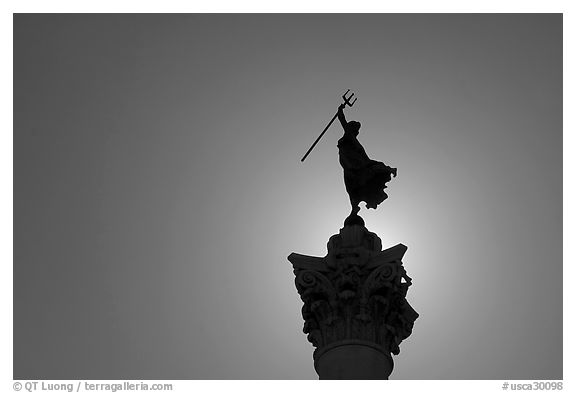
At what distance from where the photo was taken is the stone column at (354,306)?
2370 cm

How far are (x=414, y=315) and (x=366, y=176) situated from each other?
3715mm

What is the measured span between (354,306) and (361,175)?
3.97 meters

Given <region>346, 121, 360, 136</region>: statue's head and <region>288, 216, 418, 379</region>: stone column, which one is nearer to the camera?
<region>288, 216, 418, 379</region>: stone column

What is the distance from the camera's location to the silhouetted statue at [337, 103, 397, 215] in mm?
26719

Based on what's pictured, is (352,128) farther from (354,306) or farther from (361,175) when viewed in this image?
(354,306)

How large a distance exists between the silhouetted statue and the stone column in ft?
5.84

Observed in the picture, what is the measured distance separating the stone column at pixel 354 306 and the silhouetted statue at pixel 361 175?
70.0 inches

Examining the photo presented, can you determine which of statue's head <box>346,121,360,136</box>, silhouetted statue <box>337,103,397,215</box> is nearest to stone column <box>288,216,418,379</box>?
silhouetted statue <box>337,103,397,215</box>

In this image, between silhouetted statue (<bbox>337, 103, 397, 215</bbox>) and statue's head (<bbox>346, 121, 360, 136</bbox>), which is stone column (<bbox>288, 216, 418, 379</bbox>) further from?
statue's head (<bbox>346, 121, 360, 136</bbox>)

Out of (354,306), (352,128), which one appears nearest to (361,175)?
Answer: (352,128)

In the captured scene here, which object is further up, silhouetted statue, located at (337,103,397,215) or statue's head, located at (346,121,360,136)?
statue's head, located at (346,121,360,136)

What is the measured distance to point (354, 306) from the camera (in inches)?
951

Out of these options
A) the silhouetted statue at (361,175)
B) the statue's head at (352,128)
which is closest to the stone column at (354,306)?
the silhouetted statue at (361,175)

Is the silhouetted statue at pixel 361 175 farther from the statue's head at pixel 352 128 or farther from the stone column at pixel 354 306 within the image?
the stone column at pixel 354 306
